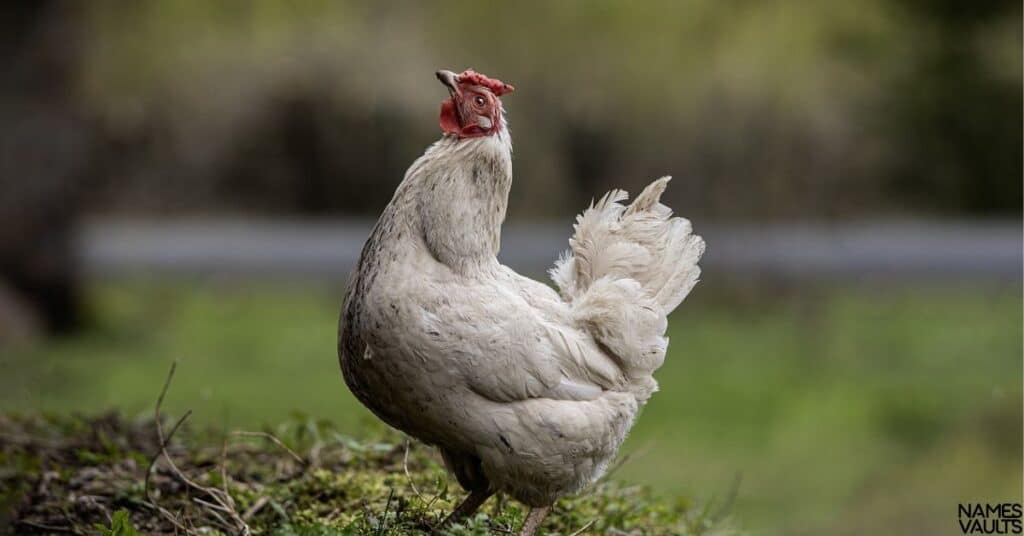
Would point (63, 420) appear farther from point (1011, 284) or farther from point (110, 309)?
point (1011, 284)

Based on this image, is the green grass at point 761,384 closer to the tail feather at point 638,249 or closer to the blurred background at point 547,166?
the blurred background at point 547,166

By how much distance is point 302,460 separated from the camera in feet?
14.7

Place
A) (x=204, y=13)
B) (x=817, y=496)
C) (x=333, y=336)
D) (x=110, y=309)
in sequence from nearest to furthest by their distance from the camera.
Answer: (x=817, y=496) < (x=333, y=336) < (x=110, y=309) < (x=204, y=13)

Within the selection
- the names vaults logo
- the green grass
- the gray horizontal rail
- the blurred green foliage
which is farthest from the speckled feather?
the blurred green foliage

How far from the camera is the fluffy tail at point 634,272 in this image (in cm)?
374

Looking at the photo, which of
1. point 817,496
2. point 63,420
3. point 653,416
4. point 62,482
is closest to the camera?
point 62,482

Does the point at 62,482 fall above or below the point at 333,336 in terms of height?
below

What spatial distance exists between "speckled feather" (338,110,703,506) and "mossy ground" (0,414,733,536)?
1.15 ft

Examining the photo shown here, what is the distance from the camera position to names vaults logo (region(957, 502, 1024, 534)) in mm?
4477

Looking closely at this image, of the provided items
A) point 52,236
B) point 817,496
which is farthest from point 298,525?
point 52,236

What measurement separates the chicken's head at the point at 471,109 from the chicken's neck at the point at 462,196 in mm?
28

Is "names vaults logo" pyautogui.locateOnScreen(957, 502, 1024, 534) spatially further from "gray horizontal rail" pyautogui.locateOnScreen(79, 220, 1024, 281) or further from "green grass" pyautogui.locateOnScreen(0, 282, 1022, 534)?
"gray horizontal rail" pyautogui.locateOnScreen(79, 220, 1024, 281)

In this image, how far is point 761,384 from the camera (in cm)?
845

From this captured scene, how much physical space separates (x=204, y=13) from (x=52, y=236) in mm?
2905
